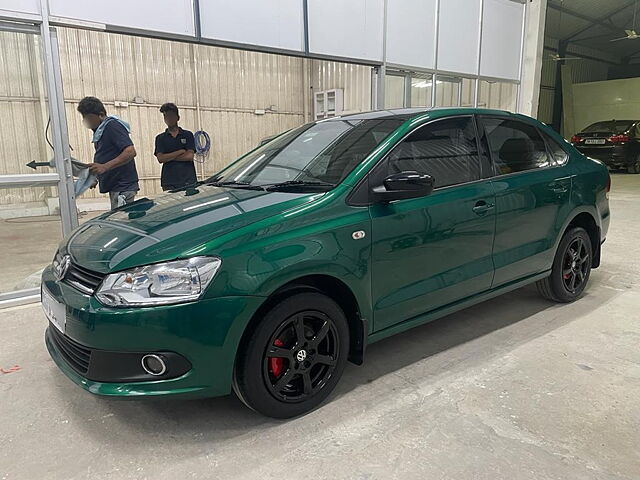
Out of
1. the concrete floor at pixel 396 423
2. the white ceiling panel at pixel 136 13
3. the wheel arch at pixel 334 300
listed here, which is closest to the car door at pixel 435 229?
the wheel arch at pixel 334 300

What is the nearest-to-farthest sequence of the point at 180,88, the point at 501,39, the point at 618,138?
the point at 501,39
the point at 180,88
the point at 618,138

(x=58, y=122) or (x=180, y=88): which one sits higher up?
(x=180, y=88)

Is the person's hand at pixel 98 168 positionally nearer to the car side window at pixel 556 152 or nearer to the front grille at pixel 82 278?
the front grille at pixel 82 278

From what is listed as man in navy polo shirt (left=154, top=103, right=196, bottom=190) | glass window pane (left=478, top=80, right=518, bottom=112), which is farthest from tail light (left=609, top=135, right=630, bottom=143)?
man in navy polo shirt (left=154, top=103, right=196, bottom=190)

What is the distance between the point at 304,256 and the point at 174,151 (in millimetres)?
3184

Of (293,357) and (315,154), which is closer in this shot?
(293,357)

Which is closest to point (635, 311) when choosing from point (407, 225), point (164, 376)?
point (407, 225)

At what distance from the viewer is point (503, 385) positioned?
8.16 ft

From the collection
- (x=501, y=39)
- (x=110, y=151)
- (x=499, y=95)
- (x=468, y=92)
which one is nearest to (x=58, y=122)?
(x=110, y=151)

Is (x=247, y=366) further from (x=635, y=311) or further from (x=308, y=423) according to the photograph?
(x=635, y=311)

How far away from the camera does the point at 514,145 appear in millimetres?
3170

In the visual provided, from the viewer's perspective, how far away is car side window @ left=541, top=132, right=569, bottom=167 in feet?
11.1

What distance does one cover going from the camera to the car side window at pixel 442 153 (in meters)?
2.56

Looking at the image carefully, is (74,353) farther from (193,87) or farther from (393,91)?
(193,87)
